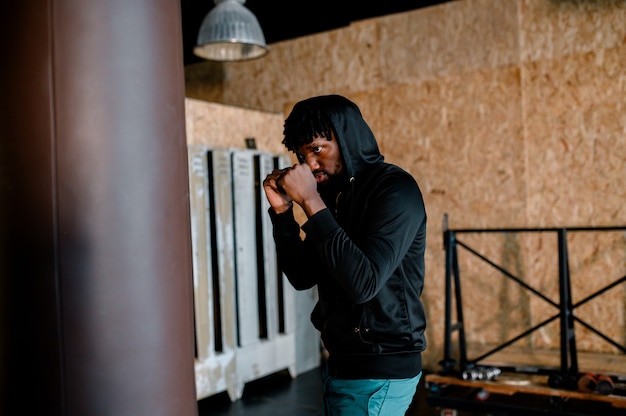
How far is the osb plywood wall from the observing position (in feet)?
14.2

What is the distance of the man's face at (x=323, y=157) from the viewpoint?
5.22 feet

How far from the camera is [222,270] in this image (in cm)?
440

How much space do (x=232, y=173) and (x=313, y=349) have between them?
1.74 metres

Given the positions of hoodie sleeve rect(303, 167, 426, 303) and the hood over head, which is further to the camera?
the hood over head

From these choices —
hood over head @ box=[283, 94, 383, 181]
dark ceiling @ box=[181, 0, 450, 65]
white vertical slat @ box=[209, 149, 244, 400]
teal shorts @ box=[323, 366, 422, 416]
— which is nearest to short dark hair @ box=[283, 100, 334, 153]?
hood over head @ box=[283, 94, 383, 181]

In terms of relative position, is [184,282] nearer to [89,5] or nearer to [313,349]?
[89,5]

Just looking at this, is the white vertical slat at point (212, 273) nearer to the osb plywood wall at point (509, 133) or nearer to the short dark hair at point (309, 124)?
the osb plywood wall at point (509, 133)

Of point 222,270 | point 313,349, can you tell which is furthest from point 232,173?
point 313,349

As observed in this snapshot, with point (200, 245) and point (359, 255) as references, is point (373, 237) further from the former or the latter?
point (200, 245)

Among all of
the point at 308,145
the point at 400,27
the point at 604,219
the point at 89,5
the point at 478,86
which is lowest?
the point at 604,219

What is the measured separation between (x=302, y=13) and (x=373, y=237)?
4724 mm

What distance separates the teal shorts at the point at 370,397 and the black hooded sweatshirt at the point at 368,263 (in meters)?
0.02

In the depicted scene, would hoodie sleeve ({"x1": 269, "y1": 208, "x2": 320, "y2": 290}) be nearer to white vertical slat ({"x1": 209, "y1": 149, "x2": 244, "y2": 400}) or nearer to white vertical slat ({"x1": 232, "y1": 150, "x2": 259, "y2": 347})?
white vertical slat ({"x1": 209, "y1": 149, "x2": 244, "y2": 400})

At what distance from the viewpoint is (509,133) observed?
464 centimetres
